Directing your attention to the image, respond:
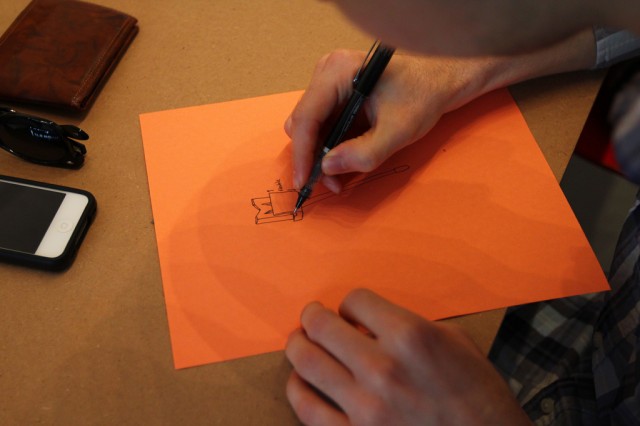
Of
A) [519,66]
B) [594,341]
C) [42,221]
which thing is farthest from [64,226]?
[594,341]

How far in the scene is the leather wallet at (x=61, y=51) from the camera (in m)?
0.73

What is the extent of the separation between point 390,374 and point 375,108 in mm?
361

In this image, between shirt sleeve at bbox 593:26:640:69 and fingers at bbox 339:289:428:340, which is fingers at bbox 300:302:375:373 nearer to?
fingers at bbox 339:289:428:340

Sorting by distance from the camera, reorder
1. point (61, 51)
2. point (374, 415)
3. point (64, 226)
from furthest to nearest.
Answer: point (61, 51) → point (64, 226) → point (374, 415)

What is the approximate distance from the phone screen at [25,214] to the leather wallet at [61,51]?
0.52ft

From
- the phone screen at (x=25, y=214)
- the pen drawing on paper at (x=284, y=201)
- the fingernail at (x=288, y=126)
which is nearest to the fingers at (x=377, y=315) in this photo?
the pen drawing on paper at (x=284, y=201)

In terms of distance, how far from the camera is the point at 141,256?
0.62 metres

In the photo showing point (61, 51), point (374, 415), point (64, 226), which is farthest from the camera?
point (61, 51)

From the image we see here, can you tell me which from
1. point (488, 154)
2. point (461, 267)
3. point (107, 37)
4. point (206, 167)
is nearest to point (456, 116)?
point (488, 154)

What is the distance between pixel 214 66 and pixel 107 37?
0.17 m

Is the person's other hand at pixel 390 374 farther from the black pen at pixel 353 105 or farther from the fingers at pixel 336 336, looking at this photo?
the black pen at pixel 353 105

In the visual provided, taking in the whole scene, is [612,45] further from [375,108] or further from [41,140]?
[41,140]

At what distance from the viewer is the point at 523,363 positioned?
85 centimetres

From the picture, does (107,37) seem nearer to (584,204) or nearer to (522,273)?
(522,273)
